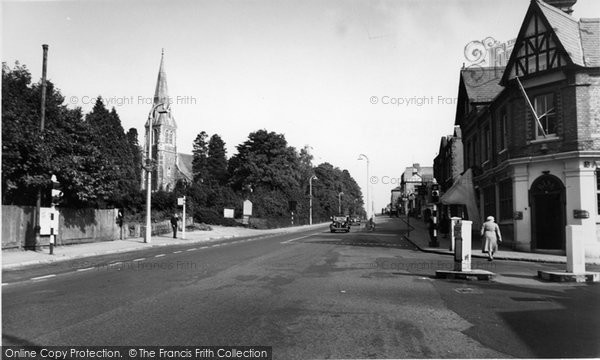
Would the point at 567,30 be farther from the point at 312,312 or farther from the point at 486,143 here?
the point at 312,312

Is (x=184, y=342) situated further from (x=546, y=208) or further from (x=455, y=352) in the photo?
(x=546, y=208)

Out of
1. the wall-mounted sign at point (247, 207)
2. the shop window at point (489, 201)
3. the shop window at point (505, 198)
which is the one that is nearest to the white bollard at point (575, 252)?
the shop window at point (505, 198)

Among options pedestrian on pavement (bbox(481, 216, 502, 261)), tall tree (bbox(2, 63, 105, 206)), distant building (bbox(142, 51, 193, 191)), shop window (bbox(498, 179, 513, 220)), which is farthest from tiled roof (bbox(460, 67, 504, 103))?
distant building (bbox(142, 51, 193, 191))

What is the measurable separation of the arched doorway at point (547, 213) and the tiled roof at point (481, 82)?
10.9 meters

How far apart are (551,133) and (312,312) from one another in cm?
1772

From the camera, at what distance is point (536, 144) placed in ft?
71.2

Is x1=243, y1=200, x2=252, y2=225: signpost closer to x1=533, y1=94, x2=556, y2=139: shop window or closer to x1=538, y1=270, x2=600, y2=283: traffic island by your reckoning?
x1=533, y1=94, x2=556, y2=139: shop window

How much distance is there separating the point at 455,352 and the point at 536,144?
60.2ft

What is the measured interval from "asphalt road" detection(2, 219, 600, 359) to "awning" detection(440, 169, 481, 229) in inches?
672

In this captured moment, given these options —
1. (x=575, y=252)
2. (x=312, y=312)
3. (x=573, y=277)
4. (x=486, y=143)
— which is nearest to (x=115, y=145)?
(x=486, y=143)

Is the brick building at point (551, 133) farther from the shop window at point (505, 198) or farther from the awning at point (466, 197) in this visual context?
the awning at point (466, 197)

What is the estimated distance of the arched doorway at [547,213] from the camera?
20984 millimetres

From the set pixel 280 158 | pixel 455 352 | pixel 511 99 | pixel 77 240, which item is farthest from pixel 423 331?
pixel 280 158

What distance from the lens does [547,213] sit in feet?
71.2
